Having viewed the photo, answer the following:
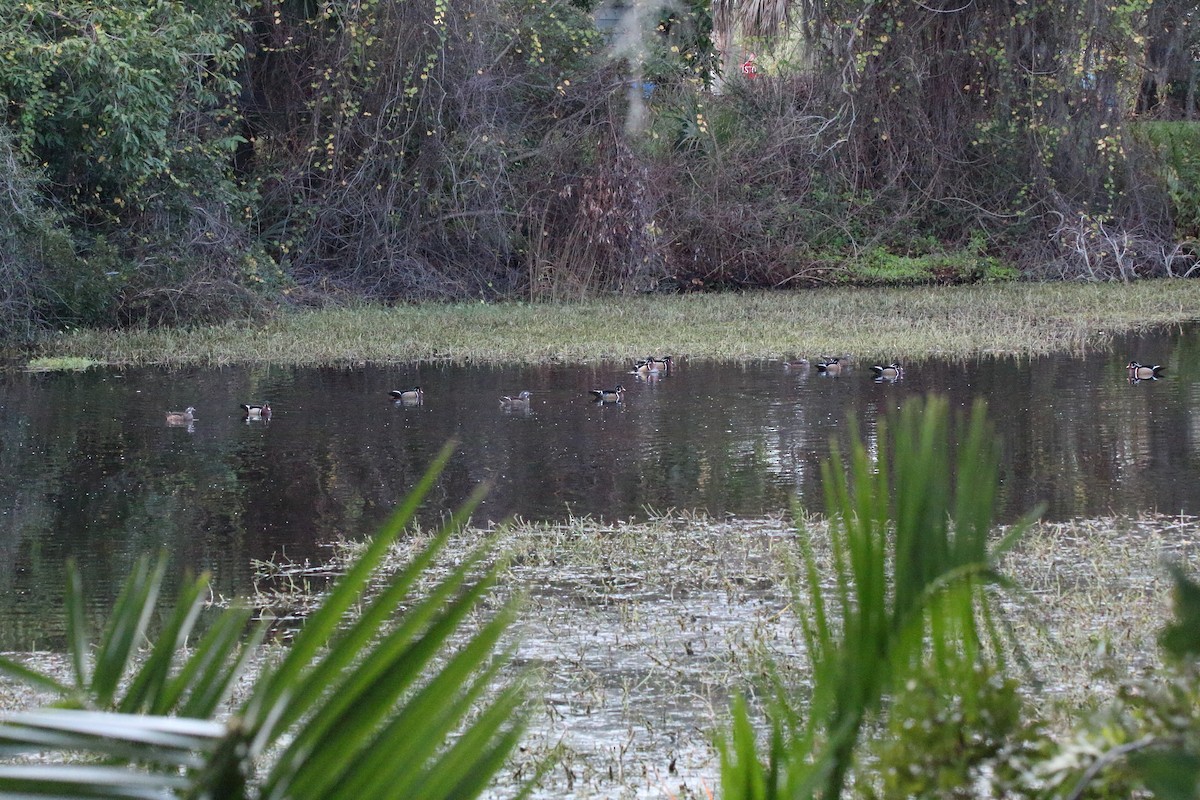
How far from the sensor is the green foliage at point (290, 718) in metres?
1.09

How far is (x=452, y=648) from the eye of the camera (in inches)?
201

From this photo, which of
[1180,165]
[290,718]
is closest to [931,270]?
[1180,165]

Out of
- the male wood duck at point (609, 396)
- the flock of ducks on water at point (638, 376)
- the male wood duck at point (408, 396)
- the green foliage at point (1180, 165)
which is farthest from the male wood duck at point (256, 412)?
the green foliage at point (1180, 165)

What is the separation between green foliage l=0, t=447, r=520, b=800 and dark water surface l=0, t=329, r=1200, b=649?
4.56 meters

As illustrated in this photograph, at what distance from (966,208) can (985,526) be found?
2318cm

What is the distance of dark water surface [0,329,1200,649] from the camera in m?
7.74

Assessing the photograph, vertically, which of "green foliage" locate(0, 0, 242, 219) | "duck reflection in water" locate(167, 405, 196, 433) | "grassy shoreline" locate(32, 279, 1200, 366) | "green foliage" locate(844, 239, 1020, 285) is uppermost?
"green foliage" locate(0, 0, 242, 219)

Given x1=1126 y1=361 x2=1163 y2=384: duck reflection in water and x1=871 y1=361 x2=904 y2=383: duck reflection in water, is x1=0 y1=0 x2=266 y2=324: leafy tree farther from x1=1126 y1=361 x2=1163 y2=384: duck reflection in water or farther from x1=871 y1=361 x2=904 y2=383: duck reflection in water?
x1=1126 y1=361 x2=1163 y2=384: duck reflection in water

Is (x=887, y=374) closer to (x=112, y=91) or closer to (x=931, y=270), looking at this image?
(x=112, y=91)

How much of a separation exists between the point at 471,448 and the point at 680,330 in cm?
693

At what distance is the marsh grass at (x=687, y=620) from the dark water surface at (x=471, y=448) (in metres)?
0.77

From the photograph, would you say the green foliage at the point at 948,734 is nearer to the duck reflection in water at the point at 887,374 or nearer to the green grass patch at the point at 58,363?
the duck reflection in water at the point at 887,374

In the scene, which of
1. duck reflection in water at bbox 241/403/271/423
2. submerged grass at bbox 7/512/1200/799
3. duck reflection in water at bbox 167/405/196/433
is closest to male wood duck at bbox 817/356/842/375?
duck reflection in water at bbox 241/403/271/423

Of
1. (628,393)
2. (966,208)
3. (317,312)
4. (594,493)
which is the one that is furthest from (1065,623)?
(966,208)
